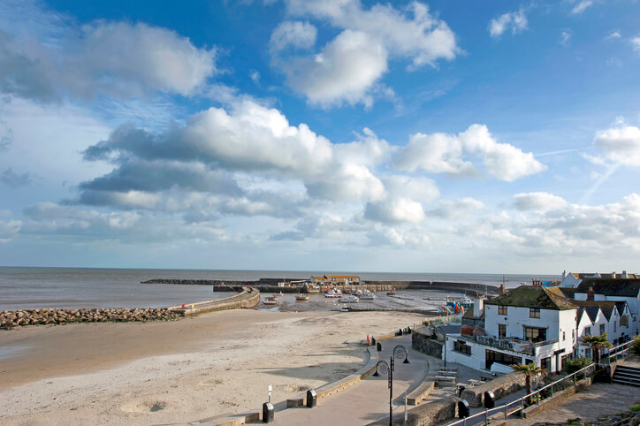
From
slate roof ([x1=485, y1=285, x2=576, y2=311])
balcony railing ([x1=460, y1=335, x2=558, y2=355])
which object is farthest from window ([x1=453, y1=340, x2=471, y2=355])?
slate roof ([x1=485, y1=285, x2=576, y2=311])

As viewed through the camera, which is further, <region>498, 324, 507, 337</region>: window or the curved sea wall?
the curved sea wall

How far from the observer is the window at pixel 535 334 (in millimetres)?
25938

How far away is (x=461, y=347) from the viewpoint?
29.2m

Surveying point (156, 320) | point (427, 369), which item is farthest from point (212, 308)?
point (427, 369)

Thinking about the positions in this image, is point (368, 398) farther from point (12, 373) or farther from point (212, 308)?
point (212, 308)

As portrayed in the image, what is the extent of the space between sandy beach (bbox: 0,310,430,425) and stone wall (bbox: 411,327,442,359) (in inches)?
197

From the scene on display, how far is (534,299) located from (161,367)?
2597 centimetres

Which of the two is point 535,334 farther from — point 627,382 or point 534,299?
point 627,382

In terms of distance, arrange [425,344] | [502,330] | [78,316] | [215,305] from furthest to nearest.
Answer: [215,305] → [78,316] → [425,344] → [502,330]

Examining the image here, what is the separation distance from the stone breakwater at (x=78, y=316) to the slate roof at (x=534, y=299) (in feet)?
143

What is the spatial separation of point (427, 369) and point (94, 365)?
2387 centimetres

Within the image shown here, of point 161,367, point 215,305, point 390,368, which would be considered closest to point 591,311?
point 390,368

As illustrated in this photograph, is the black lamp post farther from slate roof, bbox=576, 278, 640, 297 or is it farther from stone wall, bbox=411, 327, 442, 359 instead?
slate roof, bbox=576, 278, 640, 297

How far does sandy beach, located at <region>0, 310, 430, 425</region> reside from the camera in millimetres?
19812
